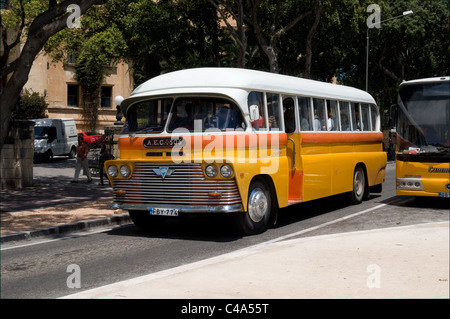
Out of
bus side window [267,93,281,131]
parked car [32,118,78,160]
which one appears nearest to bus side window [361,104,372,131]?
bus side window [267,93,281,131]

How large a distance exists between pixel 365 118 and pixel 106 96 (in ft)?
122

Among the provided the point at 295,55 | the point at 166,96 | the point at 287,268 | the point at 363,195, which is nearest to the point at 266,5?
the point at 295,55

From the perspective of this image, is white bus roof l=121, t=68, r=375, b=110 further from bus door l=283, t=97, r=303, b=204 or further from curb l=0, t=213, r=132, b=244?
curb l=0, t=213, r=132, b=244

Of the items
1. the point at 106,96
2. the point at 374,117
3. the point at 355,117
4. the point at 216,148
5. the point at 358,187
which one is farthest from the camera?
the point at 106,96

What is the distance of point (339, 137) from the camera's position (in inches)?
552

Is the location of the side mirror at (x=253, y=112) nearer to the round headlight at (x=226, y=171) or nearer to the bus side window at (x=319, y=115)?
the round headlight at (x=226, y=171)

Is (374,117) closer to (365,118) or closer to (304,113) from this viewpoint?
(365,118)

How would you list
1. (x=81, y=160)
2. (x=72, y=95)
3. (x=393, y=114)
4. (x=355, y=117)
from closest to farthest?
(x=393, y=114)
(x=355, y=117)
(x=81, y=160)
(x=72, y=95)

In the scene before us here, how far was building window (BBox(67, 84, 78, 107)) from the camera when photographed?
1896 inches

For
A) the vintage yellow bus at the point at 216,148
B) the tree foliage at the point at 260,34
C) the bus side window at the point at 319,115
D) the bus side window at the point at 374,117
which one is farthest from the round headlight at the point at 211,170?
the tree foliage at the point at 260,34

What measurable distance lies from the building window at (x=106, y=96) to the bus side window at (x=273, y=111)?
40.3 metres

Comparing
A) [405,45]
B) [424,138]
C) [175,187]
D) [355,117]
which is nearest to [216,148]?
[175,187]

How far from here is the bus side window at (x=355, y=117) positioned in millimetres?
15125
